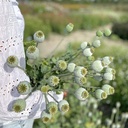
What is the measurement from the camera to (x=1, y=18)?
1.16 metres

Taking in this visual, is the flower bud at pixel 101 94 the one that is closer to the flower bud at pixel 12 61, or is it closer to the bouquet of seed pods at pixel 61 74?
the bouquet of seed pods at pixel 61 74

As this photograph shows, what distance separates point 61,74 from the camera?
4.36 feet

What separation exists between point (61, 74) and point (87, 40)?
1038 centimetres

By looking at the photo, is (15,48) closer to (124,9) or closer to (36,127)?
(36,127)

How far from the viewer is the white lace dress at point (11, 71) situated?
1.17 meters

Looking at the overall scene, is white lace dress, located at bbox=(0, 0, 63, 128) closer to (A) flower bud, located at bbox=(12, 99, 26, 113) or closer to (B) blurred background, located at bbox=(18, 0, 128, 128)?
(A) flower bud, located at bbox=(12, 99, 26, 113)

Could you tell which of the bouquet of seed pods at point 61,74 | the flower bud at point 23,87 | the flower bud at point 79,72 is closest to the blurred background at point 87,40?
the bouquet of seed pods at point 61,74

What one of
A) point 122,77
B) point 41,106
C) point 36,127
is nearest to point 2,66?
point 41,106

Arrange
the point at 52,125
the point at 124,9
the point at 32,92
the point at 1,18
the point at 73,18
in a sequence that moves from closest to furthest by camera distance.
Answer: the point at 1,18
the point at 32,92
the point at 52,125
the point at 73,18
the point at 124,9

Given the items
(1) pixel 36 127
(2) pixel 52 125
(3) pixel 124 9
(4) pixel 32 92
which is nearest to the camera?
(4) pixel 32 92

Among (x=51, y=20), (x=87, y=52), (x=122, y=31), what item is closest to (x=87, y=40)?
(x=122, y=31)

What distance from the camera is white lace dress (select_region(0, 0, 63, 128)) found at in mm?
A: 1167

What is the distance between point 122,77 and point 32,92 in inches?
145

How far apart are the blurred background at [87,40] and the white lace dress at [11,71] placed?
0.33 metres
